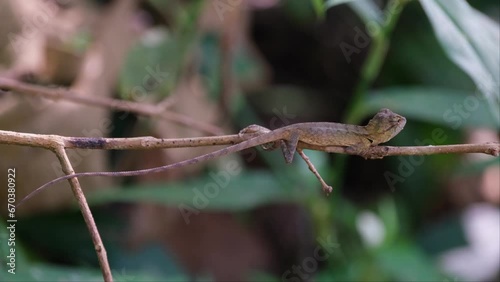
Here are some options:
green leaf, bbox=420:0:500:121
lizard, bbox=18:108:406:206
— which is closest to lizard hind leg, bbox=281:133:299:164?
lizard, bbox=18:108:406:206

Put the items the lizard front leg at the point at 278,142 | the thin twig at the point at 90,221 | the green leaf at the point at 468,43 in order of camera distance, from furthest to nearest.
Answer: the green leaf at the point at 468,43, the lizard front leg at the point at 278,142, the thin twig at the point at 90,221

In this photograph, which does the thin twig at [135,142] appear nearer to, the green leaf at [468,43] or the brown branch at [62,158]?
the brown branch at [62,158]

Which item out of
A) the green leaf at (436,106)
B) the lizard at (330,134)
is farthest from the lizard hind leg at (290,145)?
the green leaf at (436,106)

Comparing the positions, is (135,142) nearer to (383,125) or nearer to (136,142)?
(136,142)

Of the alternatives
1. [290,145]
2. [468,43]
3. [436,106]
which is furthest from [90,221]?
[436,106]

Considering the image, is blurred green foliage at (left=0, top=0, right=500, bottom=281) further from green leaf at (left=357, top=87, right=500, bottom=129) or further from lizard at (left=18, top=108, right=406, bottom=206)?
lizard at (left=18, top=108, right=406, bottom=206)

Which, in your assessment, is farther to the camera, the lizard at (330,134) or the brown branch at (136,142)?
the lizard at (330,134)

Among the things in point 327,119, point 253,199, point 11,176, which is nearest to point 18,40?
point 11,176

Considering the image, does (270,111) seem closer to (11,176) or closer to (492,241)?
(492,241)
